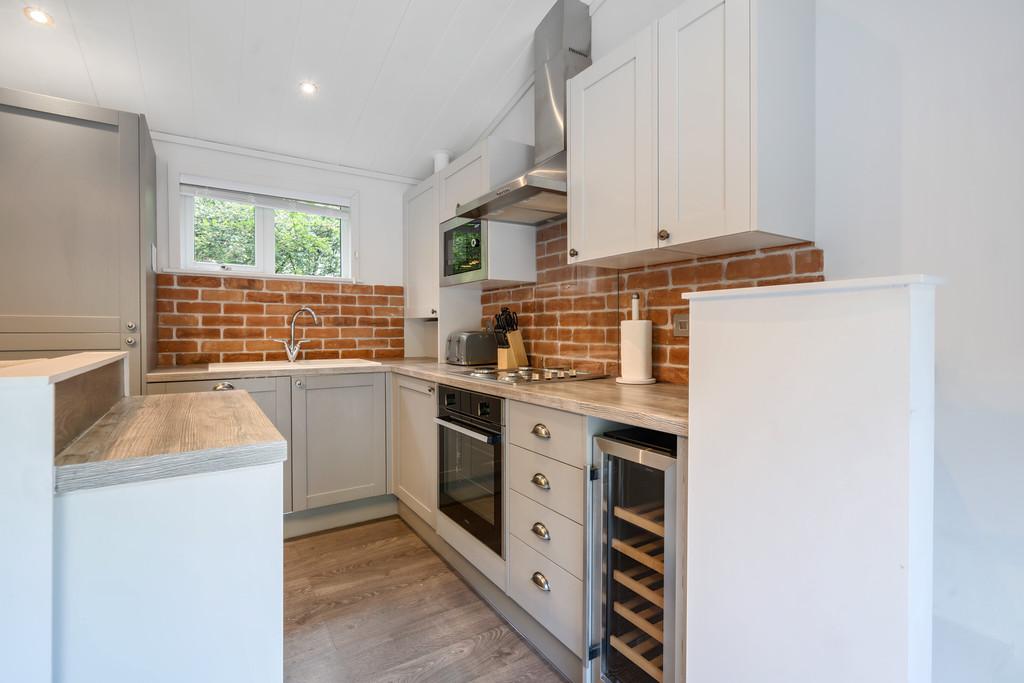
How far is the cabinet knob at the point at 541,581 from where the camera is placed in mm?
1689

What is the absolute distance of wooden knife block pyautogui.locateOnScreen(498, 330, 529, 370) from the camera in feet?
9.06

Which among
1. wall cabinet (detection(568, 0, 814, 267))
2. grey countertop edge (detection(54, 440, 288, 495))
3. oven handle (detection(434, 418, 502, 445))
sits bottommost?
oven handle (detection(434, 418, 502, 445))

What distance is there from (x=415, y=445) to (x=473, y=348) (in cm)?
65

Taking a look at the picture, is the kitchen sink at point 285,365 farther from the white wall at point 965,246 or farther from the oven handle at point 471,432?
the white wall at point 965,246

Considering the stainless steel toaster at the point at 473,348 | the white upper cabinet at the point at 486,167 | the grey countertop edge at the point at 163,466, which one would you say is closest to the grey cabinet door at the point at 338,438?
the stainless steel toaster at the point at 473,348

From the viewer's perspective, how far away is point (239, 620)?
86cm

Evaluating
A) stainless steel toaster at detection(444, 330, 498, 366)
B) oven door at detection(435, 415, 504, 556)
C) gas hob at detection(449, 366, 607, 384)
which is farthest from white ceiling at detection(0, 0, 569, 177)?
oven door at detection(435, 415, 504, 556)

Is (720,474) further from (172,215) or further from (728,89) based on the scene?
(172,215)

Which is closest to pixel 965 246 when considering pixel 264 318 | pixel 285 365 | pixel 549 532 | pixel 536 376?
pixel 549 532

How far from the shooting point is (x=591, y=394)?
166cm

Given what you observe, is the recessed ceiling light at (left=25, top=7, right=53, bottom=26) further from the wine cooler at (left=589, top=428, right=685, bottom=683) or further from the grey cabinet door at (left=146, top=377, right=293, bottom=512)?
the wine cooler at (left=589, top=428, right=685, bottom=683)

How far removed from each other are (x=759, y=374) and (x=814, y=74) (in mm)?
1135

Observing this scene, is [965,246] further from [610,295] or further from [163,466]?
[163,466]

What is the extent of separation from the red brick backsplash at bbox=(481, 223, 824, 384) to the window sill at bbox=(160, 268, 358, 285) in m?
1.12
